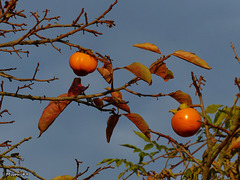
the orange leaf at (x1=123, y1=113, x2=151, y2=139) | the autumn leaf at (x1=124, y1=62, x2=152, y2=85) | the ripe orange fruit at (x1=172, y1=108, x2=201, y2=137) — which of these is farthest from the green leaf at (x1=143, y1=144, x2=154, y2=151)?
the autumn leaf at (x1=124, y1=62, x2=152, y2=85)

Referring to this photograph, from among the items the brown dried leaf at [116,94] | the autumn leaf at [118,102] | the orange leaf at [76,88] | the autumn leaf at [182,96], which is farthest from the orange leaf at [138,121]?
the orange leaf at [76,88]

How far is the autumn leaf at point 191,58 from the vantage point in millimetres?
2434

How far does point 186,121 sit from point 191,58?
448mm

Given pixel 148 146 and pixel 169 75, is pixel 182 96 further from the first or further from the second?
A: pixel 148 146

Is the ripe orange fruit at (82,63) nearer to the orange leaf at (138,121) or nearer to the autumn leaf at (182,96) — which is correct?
the orange leaf at (138,121)

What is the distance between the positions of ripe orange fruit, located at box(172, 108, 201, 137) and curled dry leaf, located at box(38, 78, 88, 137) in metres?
0.71

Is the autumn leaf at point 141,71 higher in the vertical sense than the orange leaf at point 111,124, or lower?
higher

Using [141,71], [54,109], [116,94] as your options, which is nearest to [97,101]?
[116,94]

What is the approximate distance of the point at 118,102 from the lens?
2.55 m

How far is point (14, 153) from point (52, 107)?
741 mm

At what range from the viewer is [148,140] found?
2908 millimetres

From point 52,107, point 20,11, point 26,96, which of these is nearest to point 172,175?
point 52,107

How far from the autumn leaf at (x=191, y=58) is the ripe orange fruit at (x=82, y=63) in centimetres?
71

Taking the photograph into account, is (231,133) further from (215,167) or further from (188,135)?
(188,135)
